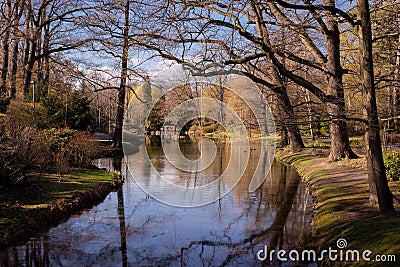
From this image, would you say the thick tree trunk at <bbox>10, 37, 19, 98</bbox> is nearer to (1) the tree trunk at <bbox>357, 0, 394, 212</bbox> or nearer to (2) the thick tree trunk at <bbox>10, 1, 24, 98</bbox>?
(2) the thick tree trunk at <bbox>10, 1, 24, 98</bbox>

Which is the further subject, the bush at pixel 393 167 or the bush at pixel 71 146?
the bush at pixel 71 146

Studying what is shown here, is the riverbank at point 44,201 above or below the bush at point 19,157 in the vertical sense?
below

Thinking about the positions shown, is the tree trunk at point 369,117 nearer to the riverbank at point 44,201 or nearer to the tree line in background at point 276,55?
the tree line in background at point 276,55

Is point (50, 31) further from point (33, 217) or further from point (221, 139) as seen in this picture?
point (221, 139)

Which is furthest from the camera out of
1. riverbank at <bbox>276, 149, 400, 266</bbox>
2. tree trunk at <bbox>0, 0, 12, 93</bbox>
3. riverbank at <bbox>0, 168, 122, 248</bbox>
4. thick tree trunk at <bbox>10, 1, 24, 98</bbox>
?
thick tree trunk at <bbox>10, 1, 24, 98</bbox>

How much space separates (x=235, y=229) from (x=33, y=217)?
4.65 meters

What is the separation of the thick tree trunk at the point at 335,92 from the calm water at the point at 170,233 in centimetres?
263

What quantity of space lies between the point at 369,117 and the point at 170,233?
16.4 ft

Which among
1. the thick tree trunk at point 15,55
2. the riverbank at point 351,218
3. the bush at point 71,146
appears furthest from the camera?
the thick tree trunk at point 15,55

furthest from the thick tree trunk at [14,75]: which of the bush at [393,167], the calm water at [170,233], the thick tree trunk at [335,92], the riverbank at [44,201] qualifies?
the bush at [393,167]

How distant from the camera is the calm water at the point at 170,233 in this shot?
819cm

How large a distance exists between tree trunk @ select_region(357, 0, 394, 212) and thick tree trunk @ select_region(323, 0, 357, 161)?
61cm

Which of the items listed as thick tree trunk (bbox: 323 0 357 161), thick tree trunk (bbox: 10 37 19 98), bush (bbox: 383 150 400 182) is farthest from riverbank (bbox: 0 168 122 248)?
thick tree trunk (bbox: 10 37 19 98)

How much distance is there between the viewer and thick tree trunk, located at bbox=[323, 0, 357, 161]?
981 cm
